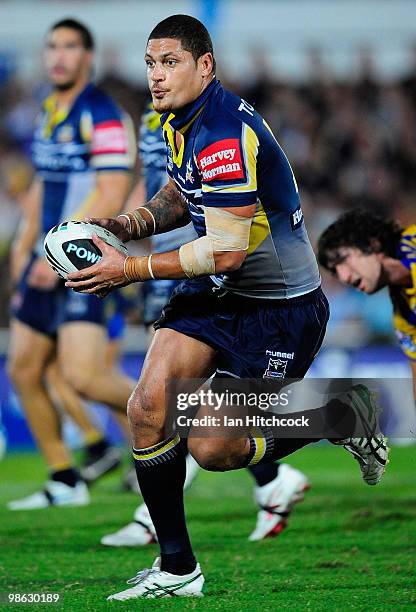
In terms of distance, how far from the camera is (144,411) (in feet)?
15.9

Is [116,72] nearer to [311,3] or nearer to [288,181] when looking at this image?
[311,3]

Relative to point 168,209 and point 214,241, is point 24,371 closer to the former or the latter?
point 168,209

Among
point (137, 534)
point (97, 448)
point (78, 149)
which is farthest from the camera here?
point (97, 448)

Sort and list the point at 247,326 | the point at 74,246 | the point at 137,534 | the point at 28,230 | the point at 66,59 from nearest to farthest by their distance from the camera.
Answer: the point at 74,246 → the point at 247,326 → the point at 137,534 → the point at 66,59 → the point at 28,230

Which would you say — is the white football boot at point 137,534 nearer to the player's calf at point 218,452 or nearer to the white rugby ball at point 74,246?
the player's calf at point 218,452

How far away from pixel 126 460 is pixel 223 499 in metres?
2.25

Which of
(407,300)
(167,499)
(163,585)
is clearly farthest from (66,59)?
(163,585)

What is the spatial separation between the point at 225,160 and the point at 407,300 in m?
1.86

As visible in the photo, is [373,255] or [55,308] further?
[55,308]

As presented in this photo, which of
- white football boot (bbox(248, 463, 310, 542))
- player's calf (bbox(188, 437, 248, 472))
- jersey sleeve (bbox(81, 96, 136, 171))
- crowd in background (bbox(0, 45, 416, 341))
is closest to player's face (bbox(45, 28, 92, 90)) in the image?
jersey sleeve (bbox(81, 96, 136, 171))

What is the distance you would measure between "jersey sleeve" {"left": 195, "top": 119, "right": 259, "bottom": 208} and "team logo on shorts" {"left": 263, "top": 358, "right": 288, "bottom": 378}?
33.3 inches

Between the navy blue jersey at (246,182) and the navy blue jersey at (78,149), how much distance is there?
99.8 inches

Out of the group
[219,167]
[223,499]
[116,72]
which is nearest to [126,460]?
[223,499]

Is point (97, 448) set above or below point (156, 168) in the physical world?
below
